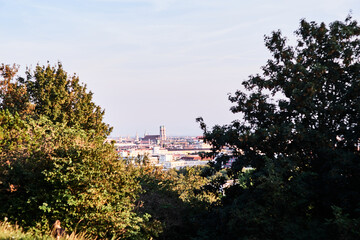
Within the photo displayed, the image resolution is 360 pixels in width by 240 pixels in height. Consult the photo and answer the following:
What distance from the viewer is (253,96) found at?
14344mm

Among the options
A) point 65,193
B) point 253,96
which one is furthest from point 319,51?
point 65,193

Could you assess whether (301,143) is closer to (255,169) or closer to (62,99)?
(255,169)

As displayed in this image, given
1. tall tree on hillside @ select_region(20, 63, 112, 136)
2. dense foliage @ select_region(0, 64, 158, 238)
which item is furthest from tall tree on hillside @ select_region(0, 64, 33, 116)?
dense foliage @ select_region(0, 64, 158, 238)

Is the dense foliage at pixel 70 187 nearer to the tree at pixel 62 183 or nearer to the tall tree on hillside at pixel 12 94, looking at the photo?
the tree at pixel 62 183

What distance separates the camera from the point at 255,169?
14.0 m

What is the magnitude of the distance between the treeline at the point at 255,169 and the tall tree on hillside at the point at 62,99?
1225cm

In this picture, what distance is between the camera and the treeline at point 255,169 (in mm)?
11141

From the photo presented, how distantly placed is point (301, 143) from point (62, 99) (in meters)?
18.9

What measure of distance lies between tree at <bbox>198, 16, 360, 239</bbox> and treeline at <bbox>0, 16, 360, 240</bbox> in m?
0.04

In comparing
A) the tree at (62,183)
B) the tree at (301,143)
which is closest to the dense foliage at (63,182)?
the tree at (62,183)

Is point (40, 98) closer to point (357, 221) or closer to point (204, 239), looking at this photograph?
point (204, 239)

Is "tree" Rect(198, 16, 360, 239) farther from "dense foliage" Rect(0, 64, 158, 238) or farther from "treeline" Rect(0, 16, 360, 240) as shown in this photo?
"dense foliage" Rect(0, 64, 158, 238)

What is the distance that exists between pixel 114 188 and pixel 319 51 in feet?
32.8

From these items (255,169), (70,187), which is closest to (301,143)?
(255,169)
